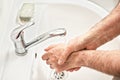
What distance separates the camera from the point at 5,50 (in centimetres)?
89

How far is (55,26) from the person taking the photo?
44.6 inches

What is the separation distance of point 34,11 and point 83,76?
0.33 m

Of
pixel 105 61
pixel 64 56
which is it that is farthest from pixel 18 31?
pixel 105 61

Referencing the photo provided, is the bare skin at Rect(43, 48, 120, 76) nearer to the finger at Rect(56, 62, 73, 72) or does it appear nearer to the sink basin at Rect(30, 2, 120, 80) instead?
the finger at Rect(56, 62, 73, 72)

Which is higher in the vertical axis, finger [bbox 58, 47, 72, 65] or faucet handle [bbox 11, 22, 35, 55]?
faucet handle [bbox 11, 22, 35, 55]

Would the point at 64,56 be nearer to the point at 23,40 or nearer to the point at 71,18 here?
the point at 23,40

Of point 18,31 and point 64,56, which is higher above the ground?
point 18,31

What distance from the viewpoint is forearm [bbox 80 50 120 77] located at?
74 centimetres

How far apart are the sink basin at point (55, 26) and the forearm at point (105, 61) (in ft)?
0.63

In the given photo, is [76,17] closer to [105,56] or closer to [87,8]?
[87,8]

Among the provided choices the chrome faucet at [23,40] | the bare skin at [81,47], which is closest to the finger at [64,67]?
the bare skin at [81,47]

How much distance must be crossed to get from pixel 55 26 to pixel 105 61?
419 mm

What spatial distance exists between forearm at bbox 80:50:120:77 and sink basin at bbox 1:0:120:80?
0.63ft

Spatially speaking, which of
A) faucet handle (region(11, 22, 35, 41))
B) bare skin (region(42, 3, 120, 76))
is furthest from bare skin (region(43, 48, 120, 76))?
faucet handle (region(11, 22, 35, 41))
